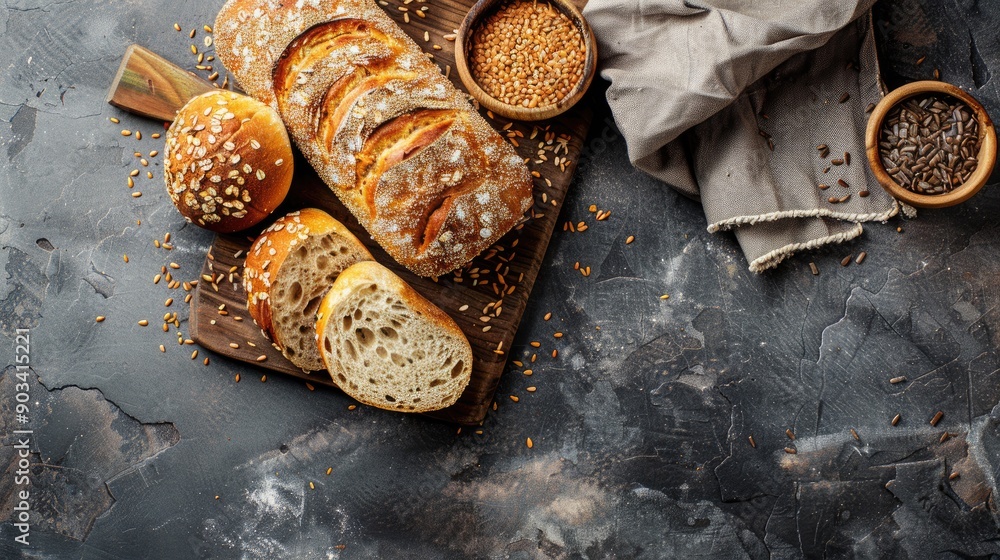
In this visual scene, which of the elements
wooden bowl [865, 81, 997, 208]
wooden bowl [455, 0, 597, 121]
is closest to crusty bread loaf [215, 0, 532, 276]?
wooden bowl [455, 0, 597, 121]

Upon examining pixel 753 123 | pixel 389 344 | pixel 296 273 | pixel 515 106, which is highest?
pixel 515 106

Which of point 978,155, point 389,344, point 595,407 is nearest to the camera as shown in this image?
point 978,155

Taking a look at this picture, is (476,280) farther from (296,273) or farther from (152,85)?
(152,85)

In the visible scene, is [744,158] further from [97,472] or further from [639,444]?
[97,472]

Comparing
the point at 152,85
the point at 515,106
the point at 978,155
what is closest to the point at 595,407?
the point at 515,106

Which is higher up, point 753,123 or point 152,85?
point 152,85

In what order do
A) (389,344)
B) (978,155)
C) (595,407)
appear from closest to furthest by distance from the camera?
(978,155) → (389,344) → (595,407)
